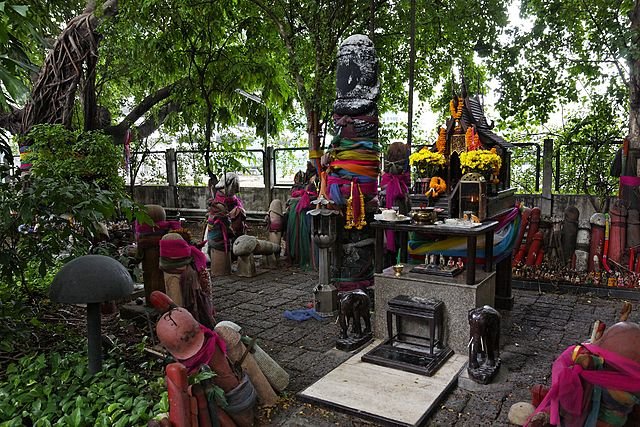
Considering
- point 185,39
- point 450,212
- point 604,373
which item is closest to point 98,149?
point 185,39

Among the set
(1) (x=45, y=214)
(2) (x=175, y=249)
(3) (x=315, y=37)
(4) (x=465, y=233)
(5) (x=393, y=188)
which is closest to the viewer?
(1) (x=45, y=214)

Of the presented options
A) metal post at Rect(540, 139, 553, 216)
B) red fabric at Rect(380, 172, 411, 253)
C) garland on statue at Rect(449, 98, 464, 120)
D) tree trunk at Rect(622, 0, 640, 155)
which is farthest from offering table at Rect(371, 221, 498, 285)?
metal post at Rect(540, 139, 553, 216)

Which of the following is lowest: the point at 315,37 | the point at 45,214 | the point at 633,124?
the point at 45,214

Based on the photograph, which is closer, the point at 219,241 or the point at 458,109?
the point at 458,109

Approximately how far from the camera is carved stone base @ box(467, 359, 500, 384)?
14.9 ft

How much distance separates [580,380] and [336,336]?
3.25 meters

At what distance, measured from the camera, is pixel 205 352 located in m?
3.53

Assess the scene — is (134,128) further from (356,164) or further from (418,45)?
(356,164)

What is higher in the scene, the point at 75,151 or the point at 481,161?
the point at 75,151

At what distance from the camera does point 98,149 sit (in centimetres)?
757

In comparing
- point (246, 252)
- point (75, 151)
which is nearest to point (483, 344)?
point (246, 252)

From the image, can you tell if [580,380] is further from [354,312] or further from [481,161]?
[481,161]

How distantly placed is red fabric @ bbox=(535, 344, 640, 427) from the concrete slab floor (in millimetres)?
1043

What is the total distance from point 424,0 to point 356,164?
5.44 m
